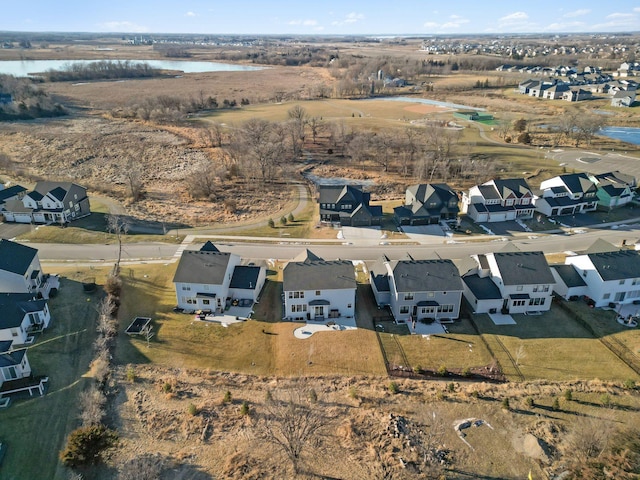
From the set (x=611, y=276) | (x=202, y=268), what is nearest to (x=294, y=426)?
(x=202, y=268)

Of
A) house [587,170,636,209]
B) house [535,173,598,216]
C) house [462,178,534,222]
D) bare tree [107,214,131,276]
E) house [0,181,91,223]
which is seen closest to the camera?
bare tree [107,214,131,276]

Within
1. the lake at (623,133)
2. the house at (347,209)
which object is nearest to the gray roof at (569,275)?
the house at (347,209)

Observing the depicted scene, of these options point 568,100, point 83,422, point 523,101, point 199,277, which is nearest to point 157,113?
point 199,277

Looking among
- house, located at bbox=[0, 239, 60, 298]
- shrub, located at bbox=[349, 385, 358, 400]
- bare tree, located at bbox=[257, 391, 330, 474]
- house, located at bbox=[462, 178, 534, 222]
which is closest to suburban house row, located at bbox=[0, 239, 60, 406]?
house, located at bbox=[0, 239, 60, 298]

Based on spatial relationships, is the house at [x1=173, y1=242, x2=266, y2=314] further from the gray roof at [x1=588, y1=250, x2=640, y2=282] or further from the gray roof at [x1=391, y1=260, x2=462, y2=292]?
the gray roof at [x1=588, y1=250, x2=640, y2=282]

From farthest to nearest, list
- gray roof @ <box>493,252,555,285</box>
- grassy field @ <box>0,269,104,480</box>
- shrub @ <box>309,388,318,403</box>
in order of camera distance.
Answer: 1. gray roof @ <box>493,252,555,285</box>
2. shrub @ <box>309,388,318,403</box>
3. grassy field @ <box>0,269,104,480</box>

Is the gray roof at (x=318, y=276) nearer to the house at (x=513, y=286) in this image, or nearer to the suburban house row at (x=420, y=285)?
the suburban house row at (x=420, y=285)
